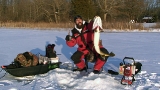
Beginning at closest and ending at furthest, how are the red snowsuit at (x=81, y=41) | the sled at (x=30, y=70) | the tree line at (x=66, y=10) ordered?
the sled at (x=30, y=70) → the red snowsuit at (x=81, y=41) → the tree line at (x=66, y=10)

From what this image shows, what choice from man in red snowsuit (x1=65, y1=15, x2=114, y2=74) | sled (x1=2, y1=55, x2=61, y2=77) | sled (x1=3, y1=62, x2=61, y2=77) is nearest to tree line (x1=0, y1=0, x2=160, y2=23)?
man in red snowsuit (x1=65, y1=15, x2=114, y2=74)

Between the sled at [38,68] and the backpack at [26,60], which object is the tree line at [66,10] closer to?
the sled at [38,68]

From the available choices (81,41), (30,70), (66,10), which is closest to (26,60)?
(30,70)

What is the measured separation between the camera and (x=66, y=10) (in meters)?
39.0

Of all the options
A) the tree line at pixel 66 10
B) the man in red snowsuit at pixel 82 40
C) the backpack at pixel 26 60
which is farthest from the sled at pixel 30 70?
the tree line at pixel 66 10

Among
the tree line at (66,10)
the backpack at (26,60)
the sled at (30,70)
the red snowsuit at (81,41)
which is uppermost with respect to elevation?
the tree line at (66,10)

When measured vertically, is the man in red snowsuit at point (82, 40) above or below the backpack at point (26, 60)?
above

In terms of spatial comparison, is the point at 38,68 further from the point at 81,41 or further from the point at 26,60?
the point at 81,41

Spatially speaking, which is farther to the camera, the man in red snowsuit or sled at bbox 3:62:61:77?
the man in red snowsuit

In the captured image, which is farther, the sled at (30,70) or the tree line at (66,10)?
the tree line at (66,10)

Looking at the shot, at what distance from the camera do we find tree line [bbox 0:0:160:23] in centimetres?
3459

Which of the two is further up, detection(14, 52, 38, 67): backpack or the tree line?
the tree line

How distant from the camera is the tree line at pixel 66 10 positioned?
34594 millimetres

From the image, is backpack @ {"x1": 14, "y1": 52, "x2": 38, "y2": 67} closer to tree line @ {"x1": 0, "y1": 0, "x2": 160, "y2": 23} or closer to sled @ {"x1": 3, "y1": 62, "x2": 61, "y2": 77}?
sled @ {"x1": 3, "y1": 62, "x2": 61, "y2": 77}
